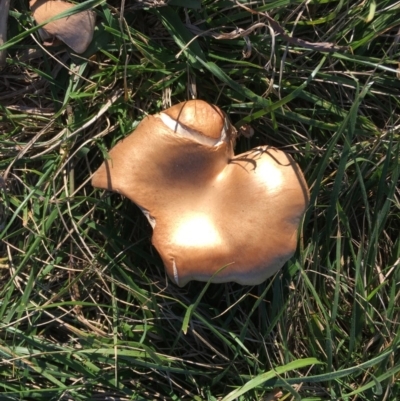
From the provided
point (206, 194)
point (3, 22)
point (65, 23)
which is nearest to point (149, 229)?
point (206, 194)

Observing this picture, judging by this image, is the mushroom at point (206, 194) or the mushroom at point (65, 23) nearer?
the mushroom at point (206, 194)

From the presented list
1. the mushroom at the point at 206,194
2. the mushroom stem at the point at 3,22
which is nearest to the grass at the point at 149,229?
the mushroom stem at the point at 3,22

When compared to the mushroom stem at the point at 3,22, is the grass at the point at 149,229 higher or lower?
lower

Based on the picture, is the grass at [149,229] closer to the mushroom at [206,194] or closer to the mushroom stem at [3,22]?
the mushroom stem at [3,22]

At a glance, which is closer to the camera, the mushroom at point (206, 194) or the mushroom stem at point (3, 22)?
the mushroom at point (206, 194)

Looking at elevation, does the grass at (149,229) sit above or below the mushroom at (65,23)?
below

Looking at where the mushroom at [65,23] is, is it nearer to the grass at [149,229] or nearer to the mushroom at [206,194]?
the grass at [149,229]

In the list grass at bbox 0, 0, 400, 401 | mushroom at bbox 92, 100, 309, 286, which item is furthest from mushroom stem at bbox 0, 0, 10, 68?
mushroom at bbox 92, 100, 309, 286

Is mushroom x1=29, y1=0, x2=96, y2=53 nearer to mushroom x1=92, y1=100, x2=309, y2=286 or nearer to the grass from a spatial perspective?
the grass
